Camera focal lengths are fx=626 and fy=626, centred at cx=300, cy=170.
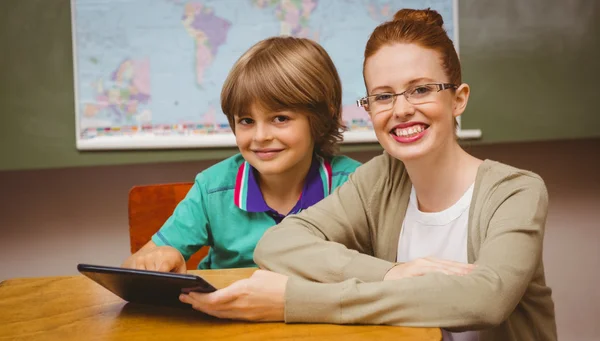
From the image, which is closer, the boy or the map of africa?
the boy

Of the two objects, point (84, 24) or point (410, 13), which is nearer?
point (410, 13)

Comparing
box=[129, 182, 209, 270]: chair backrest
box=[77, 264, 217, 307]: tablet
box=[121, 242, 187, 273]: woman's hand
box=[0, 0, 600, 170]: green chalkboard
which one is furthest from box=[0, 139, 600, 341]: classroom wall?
box=[77, 264, 217, 307]: tablet

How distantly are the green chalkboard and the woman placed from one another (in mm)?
A: 1009

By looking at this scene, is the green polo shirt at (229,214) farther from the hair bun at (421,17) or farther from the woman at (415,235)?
the hair bun at (421,17)

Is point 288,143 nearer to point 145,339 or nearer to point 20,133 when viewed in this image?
point 145,339

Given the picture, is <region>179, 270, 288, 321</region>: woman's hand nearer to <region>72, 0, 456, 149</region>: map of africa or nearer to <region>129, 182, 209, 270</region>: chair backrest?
<region>129, 182, 209, 270</region>: chair backrest

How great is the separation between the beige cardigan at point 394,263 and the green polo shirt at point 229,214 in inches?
9.8

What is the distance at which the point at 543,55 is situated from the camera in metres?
2.33

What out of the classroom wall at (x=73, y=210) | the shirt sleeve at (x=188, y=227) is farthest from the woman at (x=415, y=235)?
the classroom wall at (x=73, y=210)

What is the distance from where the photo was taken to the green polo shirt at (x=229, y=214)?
1573mm

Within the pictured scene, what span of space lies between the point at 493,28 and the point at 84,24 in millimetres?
1460

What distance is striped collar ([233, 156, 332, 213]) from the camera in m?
1.58

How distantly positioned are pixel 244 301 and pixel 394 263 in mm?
269

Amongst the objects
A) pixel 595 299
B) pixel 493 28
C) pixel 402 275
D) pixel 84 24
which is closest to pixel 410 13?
pixel 402 275
